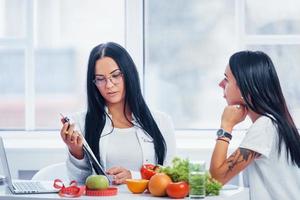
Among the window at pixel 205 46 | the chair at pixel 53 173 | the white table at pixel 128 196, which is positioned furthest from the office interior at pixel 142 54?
the white table at pixel 128 196

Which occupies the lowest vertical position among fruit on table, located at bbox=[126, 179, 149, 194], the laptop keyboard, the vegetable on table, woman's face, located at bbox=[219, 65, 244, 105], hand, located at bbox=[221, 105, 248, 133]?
the laptop keyboard

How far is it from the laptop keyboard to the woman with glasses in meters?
0.46

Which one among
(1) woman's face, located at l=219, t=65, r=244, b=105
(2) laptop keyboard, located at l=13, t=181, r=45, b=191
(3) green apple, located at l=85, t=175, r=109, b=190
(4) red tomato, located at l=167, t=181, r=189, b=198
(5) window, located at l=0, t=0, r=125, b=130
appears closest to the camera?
(4) red tomato, located at l=167, t=181, r=189, b=198

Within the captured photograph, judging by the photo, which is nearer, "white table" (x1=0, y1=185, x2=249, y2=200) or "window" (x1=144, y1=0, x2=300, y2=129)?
"white table" (x1=0, y1=185, x2=249, y2=200)

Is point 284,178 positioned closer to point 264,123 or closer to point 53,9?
point 264,123

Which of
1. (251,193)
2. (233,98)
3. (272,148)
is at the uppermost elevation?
(233,98)

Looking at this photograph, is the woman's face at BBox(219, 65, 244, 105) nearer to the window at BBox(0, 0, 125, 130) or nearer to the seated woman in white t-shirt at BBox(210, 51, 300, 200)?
the seated woman in white t-shirt at BBox(210, 51, 300, 200)

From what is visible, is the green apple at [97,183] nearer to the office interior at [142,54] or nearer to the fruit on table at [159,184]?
the fruit on table at [159,184]

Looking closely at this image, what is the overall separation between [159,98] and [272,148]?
1760 millimetres

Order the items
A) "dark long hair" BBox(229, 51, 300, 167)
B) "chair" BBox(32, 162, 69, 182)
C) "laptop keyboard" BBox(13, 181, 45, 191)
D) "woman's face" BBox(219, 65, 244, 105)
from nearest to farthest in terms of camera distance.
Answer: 1. "laptop keyboard" BBox(13, 181, 45, 191)
2. "dark long hair" BBox(229, 51, 300, 167)
3. "woman's face" BBox(219, 65, 244, 105)
4. "chair" BBox(32, 162, 69, 182)

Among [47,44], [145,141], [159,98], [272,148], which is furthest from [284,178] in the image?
[47,44]

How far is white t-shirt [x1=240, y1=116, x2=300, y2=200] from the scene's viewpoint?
8.11 feet

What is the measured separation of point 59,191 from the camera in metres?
2.37

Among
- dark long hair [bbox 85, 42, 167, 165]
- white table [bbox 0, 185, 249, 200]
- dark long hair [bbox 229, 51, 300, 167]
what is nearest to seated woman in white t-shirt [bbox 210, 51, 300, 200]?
dark long hair [bbox 229, 51, 300, 167]
